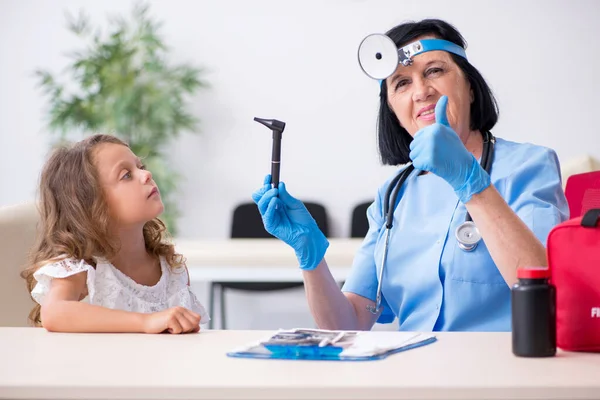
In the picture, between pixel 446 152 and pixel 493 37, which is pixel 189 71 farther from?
pixel 446 152

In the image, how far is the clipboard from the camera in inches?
40.7

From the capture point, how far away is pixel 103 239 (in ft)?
5.70

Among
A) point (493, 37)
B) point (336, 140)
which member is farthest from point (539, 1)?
point (336, 140)

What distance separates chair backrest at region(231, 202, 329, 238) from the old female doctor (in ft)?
8.07

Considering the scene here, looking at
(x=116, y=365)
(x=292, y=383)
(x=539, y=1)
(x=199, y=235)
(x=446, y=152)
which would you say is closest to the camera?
(x=292, y=383)

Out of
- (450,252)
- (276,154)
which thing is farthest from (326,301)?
(276,154)

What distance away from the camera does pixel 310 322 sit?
15.4 feet

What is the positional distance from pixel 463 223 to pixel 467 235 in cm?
3

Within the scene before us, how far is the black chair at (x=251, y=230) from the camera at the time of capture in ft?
14.3

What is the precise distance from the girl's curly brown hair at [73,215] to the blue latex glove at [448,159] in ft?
2.48

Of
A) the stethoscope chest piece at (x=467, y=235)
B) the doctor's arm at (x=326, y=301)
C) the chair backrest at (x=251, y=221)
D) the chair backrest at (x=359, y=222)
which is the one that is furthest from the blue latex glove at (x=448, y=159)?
the chair backrest at (x=251, y=221)

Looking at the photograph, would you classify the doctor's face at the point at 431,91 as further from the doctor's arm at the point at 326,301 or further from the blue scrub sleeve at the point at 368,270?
the doctor's arm at the point at 326,301

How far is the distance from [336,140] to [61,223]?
2981 millimetres

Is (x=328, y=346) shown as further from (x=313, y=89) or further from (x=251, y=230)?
(x=313, y=89)
